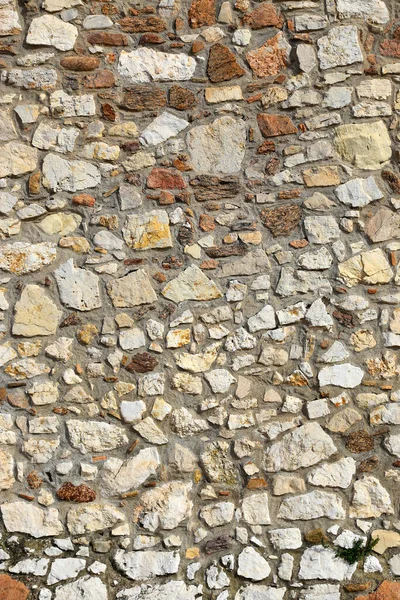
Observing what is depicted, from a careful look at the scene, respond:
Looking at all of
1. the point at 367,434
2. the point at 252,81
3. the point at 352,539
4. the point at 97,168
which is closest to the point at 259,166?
the point at 252,81

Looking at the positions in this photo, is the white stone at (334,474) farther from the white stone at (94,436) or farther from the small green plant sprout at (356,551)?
the white stone at (94,436)

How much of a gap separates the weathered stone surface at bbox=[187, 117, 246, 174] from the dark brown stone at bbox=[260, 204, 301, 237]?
29 cm

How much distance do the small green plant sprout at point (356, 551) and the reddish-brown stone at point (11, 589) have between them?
1.50m

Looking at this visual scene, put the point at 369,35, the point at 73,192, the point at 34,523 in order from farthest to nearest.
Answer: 1. the point at 369,35
2. the point at 73,192
3. the point at 34,523

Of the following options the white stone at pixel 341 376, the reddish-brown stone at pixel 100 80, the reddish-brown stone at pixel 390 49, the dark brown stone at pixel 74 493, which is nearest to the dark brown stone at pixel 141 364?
the dark brown stone at pixel 74 493

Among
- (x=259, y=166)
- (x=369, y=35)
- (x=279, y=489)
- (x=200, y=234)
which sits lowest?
(x=279, y=489)

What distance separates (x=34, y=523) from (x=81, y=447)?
413mm

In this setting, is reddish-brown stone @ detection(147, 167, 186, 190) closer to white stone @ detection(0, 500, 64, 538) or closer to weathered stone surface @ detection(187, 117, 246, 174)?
weathered stone surface @ detection(187, 117, 246, 174)

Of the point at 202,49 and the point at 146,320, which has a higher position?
the point at 202,49

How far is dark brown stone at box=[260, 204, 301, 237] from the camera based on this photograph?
3762 mm

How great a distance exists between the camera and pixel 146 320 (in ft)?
12.0

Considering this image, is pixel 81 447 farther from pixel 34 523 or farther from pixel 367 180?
pixel 367 180

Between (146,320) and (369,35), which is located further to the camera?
(369,35)

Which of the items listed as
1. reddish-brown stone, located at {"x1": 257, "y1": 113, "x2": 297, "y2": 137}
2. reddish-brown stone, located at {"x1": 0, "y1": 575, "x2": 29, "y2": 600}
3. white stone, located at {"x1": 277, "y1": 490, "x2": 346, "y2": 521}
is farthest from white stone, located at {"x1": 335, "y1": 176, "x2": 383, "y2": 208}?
reddish-brown stone, located at {"x1": 0, "y1": 575, "x2": 29, "y2": 600}
